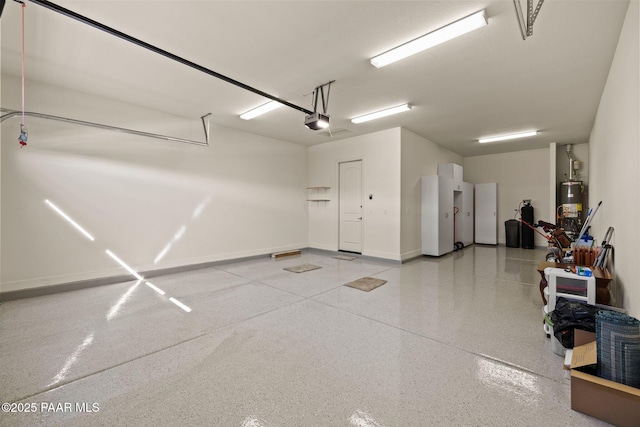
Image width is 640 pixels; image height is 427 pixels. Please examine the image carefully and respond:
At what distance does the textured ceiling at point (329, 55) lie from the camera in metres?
2.44

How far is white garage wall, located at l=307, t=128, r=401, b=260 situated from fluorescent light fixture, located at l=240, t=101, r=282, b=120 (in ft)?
8.72

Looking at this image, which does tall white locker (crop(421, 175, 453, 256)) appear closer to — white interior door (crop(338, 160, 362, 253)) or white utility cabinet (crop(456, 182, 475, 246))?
white utility cabinet (crop(456, 182, 475, 246))

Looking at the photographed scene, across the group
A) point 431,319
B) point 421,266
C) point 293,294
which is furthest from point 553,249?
point 293,294

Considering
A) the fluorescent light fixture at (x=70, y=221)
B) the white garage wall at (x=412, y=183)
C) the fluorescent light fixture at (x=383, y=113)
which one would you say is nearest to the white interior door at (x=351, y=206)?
the white garage wall at (x=412, y=183)

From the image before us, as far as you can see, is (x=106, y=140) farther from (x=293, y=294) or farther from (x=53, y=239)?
(x=293, y=294)

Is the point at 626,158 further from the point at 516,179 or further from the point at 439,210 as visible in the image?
the point at 516,179

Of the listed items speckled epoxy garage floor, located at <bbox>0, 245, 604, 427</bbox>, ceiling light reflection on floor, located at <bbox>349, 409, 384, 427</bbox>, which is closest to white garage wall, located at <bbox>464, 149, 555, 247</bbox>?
speckled epoxy garage floor, located at <bbox>0, 245, 604, 427</bbox>

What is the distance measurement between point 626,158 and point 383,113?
332 cm

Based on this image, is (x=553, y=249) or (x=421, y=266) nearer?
(x=553, y=249)

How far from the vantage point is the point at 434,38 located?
2.71 m

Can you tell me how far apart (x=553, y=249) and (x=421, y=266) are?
220 centimetres

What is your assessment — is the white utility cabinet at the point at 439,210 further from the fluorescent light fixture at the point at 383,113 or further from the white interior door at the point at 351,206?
the fluorescent light fixture at the point at 383,113

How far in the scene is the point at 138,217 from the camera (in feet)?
15.5

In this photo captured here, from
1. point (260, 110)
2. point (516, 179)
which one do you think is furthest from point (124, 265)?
point (516, 179)
